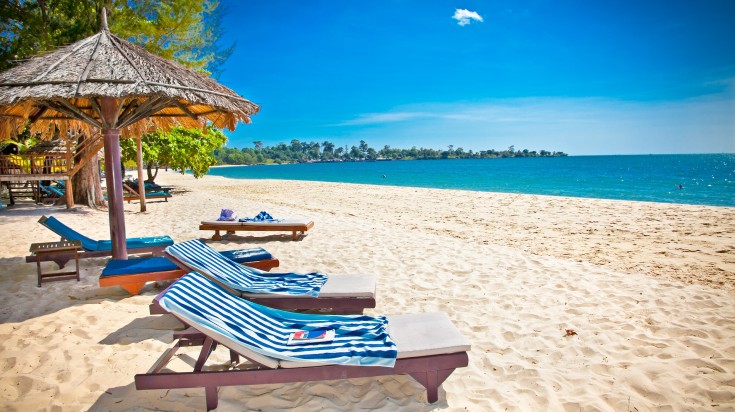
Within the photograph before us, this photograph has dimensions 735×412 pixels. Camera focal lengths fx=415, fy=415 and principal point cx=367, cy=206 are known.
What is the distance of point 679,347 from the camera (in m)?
3.60

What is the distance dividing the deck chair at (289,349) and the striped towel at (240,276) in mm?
822

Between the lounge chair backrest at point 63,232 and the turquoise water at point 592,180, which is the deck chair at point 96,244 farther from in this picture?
the turquoise water at point 592,180

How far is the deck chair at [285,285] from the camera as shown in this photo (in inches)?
154

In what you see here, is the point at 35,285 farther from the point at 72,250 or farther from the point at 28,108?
the point at 28,108

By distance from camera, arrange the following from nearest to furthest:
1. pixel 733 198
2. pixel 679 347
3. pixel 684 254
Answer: pixel 679 347, pixel 684 254, pixel 733 198

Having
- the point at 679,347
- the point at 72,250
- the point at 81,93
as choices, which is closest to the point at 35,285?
the point at 72,250

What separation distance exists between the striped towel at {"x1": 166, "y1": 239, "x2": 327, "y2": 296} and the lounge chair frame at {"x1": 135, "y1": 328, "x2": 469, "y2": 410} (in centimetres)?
125

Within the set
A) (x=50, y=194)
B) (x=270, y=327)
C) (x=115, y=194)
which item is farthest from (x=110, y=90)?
(x=50, y=194)

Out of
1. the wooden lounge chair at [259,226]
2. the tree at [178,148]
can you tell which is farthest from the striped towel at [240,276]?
the tree at [178,148]

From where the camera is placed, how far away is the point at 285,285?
4.28m

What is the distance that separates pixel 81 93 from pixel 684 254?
9352 millimetres

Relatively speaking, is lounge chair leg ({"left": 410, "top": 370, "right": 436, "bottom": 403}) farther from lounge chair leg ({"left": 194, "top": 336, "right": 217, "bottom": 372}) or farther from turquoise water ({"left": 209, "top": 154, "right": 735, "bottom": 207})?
turquoise water ({"left": 209, "top": 154, "right": 735, "bottom": 207})

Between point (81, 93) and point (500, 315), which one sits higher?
point (81, 93)

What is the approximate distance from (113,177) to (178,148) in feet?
56.2
